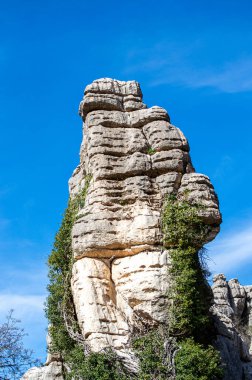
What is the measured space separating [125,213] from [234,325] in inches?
394

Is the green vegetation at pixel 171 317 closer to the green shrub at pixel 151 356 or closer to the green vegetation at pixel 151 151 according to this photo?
the green shrub at pixel 151 356

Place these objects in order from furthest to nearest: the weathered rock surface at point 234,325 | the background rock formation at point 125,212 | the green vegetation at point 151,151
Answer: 1. the weathered rock surface at point 234,325
2. the green vegetation at point 151,151
3. the background rock formation at point 125,212

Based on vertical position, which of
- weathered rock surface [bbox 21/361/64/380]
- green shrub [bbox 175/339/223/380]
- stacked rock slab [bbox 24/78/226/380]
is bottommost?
green shrub [bbox 175/339/223/380]

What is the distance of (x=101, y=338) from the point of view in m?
19.8

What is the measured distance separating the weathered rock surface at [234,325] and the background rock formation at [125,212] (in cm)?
51

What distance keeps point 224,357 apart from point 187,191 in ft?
20.6

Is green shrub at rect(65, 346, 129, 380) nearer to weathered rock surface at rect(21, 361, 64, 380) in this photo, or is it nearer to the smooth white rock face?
the smooth white rock face

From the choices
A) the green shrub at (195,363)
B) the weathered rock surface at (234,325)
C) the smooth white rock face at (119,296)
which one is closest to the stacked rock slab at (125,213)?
the smooth white rock face at (119,296)

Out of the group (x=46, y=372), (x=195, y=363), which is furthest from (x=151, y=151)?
(x=46, y=372)

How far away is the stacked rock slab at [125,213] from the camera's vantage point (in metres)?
20.1

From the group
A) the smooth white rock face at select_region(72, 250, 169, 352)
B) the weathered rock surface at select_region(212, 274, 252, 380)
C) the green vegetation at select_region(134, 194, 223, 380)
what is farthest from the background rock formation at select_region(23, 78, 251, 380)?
the weathered rock surface at select_region(212, 274, 252, 380)

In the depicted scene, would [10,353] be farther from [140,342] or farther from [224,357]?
[224,357]

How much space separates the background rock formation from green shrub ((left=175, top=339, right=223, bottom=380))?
1179mm

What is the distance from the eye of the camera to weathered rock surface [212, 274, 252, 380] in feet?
78.6
